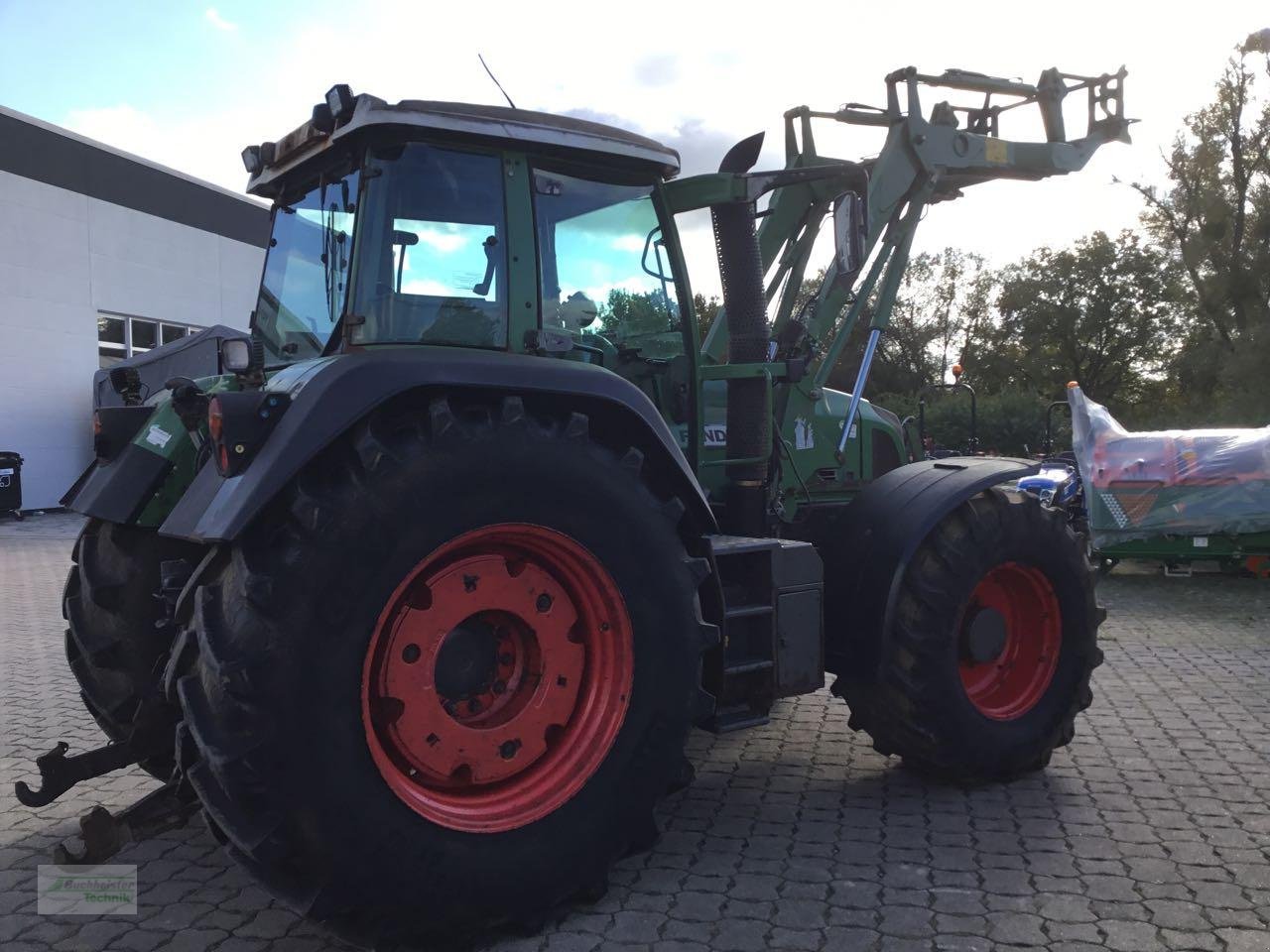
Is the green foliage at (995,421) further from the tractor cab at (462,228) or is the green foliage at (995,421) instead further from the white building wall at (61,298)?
the tractor cab at (462,228)

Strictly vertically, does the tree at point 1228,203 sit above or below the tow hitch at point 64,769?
above

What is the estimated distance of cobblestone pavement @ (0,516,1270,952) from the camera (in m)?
3.43

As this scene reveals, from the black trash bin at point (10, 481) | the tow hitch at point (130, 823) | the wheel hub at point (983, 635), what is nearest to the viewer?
the tow hitch at point (130, 823)

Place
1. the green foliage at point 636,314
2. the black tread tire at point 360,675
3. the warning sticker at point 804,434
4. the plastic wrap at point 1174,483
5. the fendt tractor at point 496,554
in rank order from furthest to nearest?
1. the plastic wrap at point 1174,483
2. the warning sticker at point 804,434
3. the green foliage at point 636,314
4. the fendt tractor at point 496,554
5. the black tread tire at point 360,675

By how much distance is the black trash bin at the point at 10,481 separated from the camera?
19406mm

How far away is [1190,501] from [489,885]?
30.2ft

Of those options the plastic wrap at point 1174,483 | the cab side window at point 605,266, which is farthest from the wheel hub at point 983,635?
the plastic wrap at point 1174,483

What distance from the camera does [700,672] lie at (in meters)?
3.78

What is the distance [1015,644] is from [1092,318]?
41.4 metres

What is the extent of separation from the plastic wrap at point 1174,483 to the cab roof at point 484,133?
7.96 m

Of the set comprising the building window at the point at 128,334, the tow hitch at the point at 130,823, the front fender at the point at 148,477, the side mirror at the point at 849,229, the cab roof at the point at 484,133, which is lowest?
the tow hitch at the point at 130,823

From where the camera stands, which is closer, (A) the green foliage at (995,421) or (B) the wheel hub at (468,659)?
(B) the wheel hub at (468,659)

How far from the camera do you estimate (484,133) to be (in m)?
3.79

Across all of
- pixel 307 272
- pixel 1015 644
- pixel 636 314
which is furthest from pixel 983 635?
pixel 307 272
